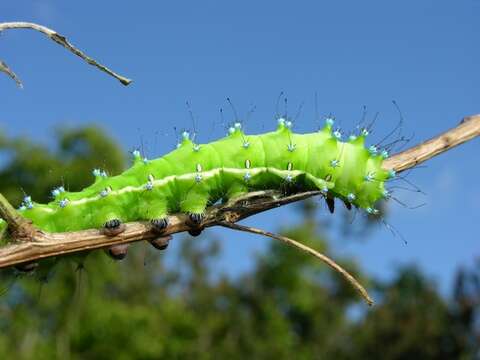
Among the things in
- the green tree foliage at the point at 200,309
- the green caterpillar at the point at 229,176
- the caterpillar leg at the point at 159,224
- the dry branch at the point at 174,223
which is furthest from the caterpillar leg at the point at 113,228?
the green tree foliage at the point at 200,309

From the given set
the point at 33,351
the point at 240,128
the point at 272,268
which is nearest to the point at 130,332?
the point at 33,351

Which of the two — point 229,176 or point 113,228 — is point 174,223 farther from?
point 229,176

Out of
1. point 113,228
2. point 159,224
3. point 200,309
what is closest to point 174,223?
point 159,224

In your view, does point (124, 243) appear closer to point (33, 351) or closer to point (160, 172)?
point (160, 172)

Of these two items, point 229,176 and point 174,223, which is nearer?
point 174,223

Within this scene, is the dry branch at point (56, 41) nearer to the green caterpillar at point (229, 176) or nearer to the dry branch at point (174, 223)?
the dry branch at point (174, 223)

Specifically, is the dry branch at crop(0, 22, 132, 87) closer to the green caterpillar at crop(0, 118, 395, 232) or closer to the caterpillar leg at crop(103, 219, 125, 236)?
the caterpillar leg at crop(103, 219, 125, 236)
